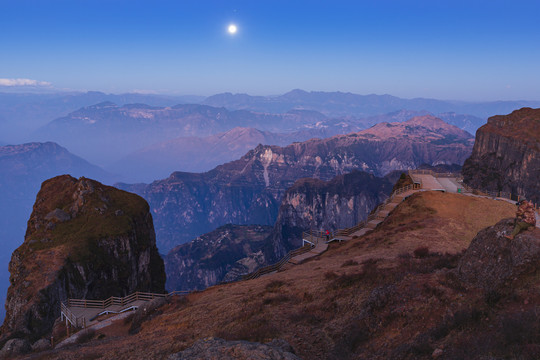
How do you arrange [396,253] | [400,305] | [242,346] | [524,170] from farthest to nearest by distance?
[524,170] < [396,253] < [400,305] < [242,346]

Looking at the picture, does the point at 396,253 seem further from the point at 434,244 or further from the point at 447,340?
the point at 447,340

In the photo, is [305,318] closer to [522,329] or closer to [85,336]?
[522,329]

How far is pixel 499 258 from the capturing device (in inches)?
570

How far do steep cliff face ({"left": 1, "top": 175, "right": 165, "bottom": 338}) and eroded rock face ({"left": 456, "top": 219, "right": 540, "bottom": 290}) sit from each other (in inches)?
1914

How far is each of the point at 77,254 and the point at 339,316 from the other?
4736 cm

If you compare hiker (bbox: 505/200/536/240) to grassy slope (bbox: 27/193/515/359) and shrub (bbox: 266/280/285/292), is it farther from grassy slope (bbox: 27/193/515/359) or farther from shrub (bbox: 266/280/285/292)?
shrub (bbox: 266/280/285/292)

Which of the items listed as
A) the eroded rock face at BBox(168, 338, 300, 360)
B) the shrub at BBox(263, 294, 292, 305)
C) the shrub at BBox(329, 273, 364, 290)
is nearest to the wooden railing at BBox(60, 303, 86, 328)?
the shrub at BBox(263, 294, 292, 305)

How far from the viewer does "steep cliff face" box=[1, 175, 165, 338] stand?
1780 inches

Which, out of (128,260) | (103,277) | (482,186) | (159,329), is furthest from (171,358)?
(482,186)

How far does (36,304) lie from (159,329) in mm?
32861

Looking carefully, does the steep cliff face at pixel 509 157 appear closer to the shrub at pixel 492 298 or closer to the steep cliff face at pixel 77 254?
the steep cliff face at pixel 77 254

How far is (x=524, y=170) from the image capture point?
110688 millimetres

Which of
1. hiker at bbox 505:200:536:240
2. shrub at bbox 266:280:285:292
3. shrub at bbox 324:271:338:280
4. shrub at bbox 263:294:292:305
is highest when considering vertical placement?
hiker at bbox 505:200:536:240

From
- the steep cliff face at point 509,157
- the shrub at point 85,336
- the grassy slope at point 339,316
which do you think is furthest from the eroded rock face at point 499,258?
the steep cliff face at point 509,157
